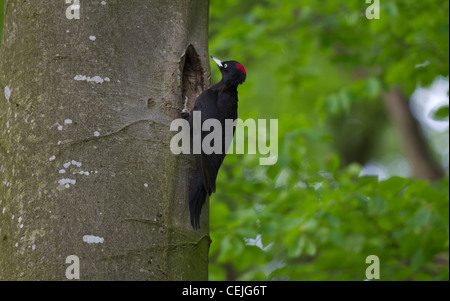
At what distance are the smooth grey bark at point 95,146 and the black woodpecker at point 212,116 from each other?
5 centimetres

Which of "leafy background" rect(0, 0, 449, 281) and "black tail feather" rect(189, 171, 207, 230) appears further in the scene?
"leafy background" rect(0, 0, 449, 281)

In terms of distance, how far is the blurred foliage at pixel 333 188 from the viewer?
364 centimetres

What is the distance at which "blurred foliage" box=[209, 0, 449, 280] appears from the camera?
3.64 meters

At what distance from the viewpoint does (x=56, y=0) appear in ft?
6.80

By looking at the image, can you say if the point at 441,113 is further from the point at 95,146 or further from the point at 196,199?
the point at 95,146

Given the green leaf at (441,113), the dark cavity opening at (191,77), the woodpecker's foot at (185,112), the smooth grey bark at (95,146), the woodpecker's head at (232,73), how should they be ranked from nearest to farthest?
1. the smooth grey bark at (95,146)
2. the woodpecker's foot at (185,112)
3. the dark cavity opening at (191,77)
4. the woodpecker's head at (232,73)
5. the green leaf at (441,113)

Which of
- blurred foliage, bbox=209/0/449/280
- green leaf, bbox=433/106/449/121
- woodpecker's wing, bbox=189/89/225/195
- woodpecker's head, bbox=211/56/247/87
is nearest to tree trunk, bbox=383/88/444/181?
blurred foliage, bbox=209/0/449/280

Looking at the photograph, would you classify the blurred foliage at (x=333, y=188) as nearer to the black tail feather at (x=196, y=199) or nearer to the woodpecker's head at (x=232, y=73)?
the woodpecker's head at (x=232, y=73)

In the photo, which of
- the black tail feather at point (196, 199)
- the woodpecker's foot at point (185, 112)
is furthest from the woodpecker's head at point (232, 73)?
the black tail feather at point (196, 199)

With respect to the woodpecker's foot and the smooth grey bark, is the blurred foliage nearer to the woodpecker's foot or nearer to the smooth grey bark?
the woodpecker's foot

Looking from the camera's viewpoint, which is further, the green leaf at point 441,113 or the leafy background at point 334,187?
the green leaf at point 441,113

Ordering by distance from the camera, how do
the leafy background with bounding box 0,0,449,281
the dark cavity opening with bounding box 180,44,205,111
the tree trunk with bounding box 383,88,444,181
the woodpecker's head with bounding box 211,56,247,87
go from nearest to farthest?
the dark cavity opening with bounding box 180,44,205,111 < the woodpecker's head with bounding box 211,56,247,87 < the leafy background with bounding box 0,0,449,281 < the tree trunk with bounding box 383,88,444,181

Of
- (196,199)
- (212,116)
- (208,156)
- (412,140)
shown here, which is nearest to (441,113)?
(212,116)

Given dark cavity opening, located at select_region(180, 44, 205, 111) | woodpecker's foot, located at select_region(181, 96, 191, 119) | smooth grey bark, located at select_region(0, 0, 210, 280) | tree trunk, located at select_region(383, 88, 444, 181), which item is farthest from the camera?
tree trunk, located at select_region(383, 88, 444, 181)
